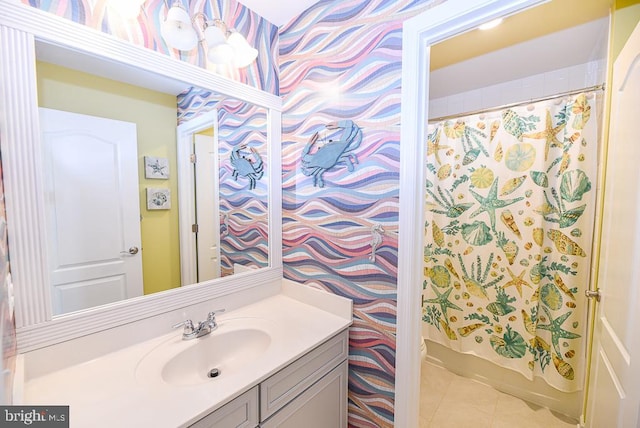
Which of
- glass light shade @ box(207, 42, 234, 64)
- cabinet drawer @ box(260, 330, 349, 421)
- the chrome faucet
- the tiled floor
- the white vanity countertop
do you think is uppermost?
glass light shade @ box(207, 42, 234, 64)

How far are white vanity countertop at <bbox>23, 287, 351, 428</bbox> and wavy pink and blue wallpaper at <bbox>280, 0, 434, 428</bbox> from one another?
0.29 metres

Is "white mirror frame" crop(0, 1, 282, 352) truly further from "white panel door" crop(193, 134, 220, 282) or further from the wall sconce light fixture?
"white panel door" crop(193, 134, 220, 282)

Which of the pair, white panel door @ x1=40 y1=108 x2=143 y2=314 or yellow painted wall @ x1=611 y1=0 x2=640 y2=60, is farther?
yellow painted wall @ x1=611 y1=0 x2=640 y2=60

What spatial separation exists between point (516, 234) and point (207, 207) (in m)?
1.95

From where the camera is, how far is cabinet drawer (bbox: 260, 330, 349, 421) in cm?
89

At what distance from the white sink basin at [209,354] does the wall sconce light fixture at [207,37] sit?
122cm

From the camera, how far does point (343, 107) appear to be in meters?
1.24

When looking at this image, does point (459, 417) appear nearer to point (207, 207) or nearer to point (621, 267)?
point (621, 267)

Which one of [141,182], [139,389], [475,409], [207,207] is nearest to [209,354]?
[139,389]

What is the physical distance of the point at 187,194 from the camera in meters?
1.24

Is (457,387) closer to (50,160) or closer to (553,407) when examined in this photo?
(553,407)

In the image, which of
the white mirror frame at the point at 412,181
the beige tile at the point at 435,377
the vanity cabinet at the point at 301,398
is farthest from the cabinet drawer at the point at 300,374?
the beige tile at the point at 435,377

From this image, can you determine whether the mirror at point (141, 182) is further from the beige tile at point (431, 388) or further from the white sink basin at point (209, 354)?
the beige tile at point (431, 388)

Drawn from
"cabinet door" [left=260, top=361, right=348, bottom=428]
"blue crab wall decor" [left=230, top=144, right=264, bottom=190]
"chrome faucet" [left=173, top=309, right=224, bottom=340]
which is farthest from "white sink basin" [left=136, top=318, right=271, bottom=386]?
"blue crab wall decor" [left=230, top=144, right=264, bottom=190]
